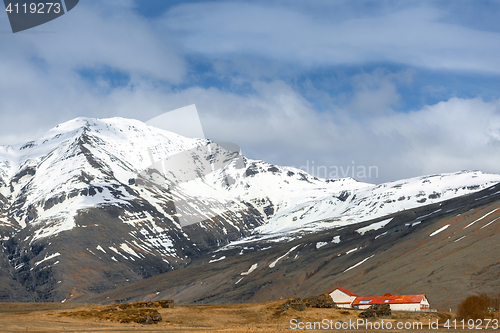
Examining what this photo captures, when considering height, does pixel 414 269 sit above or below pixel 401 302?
below

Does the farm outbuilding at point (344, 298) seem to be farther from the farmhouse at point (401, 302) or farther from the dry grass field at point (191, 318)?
the dry grass field at point (191, 318)

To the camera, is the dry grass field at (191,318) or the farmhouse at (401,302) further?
the farmhouse at (401,302)

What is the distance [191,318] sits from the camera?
59438 mm

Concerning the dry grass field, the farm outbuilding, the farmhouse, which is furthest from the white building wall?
the dry grass field

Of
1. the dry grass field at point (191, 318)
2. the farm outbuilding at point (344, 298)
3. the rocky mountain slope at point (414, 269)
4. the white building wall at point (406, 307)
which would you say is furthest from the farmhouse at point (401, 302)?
the dry grass field at point (191, 318)

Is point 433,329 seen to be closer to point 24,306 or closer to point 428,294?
point 428,294

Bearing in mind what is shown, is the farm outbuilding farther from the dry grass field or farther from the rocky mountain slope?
the dry grass field

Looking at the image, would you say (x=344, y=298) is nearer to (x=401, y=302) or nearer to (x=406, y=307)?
(x=401, y=302)

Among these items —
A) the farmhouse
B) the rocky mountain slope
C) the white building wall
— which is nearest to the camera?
the white building wall

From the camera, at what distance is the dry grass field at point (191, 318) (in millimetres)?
49219

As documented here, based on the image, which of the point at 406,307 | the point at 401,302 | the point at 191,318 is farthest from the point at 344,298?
the point at 191,318

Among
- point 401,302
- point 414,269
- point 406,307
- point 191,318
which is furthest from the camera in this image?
point 414,269

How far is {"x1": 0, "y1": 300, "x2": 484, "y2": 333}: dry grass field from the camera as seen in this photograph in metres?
49.2

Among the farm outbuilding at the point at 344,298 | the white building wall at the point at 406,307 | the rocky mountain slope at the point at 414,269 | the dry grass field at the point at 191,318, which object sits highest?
the dry grass field at the point at 191,318
